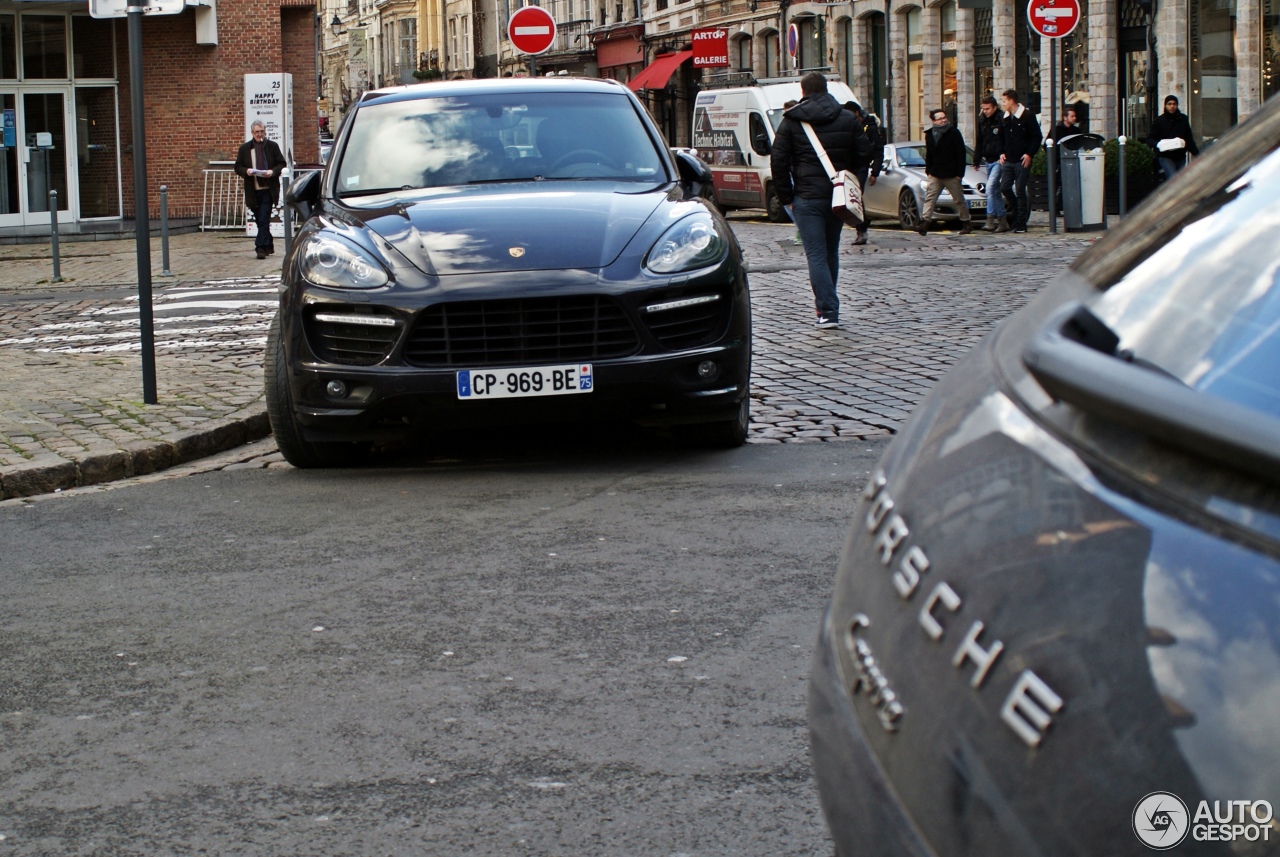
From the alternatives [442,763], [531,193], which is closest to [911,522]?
[442,763]

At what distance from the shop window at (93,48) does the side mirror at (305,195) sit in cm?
2497

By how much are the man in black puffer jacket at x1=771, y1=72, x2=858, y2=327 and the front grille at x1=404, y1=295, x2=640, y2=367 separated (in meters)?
5.43

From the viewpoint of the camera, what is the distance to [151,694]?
4.18m

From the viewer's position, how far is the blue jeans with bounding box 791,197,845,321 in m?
12.2

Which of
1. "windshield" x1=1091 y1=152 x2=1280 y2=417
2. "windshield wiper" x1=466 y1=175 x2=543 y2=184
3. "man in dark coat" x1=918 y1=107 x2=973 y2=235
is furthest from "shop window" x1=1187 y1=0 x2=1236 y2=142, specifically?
"windshield" x1=1091 y1=152 x2=1280 y2=417

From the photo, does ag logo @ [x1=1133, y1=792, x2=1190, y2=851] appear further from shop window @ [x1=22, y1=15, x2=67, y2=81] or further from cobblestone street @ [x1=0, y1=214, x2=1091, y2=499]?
shop window @ [x1=22, y1=15, x2=67, y2=81]

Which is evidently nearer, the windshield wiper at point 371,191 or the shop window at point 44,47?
the windshield wiper at point 371,191

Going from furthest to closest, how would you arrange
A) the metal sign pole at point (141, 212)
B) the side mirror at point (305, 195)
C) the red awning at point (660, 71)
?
the red awning at point (660, 71) → the metal sign pole at point (141, 212) → the side mirror at point (305, 195)

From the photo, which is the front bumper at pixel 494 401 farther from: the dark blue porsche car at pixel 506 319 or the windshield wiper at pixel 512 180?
the windshield wiper at pixel 512 180

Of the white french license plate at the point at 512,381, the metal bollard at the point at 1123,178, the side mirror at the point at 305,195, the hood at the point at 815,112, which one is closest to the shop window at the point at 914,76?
the metal bollard at the point at 1123,178

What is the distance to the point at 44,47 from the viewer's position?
3091 cm

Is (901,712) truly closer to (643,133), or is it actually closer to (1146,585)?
(1146,585)

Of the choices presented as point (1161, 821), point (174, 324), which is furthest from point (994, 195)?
point (1161, 821)

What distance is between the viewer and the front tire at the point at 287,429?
24.0 ft
